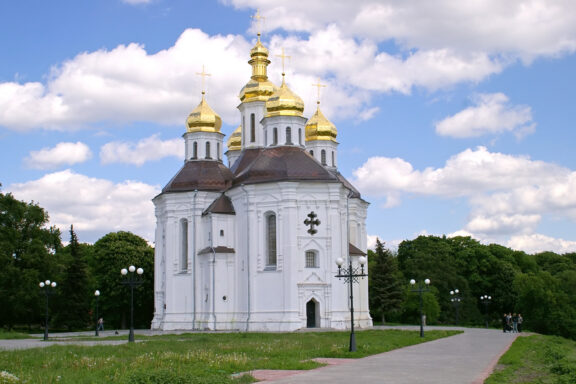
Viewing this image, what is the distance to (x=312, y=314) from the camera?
132ft

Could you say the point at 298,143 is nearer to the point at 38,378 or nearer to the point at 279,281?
the point at 279,281

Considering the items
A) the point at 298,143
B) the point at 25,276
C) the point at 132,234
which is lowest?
the point at 25,276

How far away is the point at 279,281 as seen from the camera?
39719 millimetres

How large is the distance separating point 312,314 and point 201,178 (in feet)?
41.2

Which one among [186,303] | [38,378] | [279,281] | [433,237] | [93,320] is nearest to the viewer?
[38,378]

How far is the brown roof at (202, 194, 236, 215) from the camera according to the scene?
43156mm

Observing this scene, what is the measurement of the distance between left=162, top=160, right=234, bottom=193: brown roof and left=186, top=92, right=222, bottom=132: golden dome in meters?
2.76

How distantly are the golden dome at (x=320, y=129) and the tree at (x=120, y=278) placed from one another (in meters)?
17.9

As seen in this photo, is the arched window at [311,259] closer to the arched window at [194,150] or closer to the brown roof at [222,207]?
the brown roof at [222,207]

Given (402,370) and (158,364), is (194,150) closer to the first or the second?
(158,364)

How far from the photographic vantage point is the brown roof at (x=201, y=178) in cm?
4550

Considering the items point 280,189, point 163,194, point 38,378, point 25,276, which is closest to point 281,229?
point 280,189

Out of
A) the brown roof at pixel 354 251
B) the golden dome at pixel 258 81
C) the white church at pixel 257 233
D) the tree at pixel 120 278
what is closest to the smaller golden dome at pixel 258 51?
the golden dome at pixel 258 81

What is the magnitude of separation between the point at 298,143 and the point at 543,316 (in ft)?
98.6
